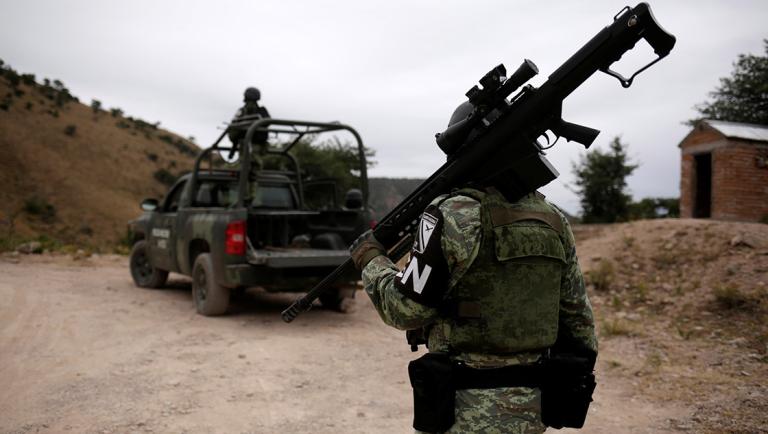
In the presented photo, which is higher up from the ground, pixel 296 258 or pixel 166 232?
pixel 166 232

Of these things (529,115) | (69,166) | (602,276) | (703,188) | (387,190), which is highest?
(69,166)

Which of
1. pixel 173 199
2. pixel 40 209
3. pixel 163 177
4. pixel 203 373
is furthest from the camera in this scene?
pixel 163 177

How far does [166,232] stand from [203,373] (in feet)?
12.3

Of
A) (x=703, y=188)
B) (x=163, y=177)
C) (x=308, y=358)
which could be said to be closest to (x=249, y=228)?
(x=308, y=358)

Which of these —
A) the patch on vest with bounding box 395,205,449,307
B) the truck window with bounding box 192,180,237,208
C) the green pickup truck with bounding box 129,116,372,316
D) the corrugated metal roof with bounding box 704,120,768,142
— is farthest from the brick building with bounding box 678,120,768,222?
the patch on vest with bounding box 395,205,449,307

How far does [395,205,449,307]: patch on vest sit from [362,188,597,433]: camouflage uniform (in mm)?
21

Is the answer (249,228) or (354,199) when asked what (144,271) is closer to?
(249,228)

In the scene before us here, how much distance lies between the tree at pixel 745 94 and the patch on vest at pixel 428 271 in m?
18.8

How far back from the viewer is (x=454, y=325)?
2.06 meters

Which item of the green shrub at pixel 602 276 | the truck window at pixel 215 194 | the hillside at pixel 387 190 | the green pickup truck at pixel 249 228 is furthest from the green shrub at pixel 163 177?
the green shrub at pixel 602 276

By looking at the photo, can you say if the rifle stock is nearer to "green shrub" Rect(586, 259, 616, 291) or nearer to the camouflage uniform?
the camouflage uniform

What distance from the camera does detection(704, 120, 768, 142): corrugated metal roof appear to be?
1214 centimetres

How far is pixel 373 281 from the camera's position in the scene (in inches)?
85.7

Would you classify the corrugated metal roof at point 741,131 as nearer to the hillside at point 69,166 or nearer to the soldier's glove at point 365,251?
the soldier's glove at point 365,251
